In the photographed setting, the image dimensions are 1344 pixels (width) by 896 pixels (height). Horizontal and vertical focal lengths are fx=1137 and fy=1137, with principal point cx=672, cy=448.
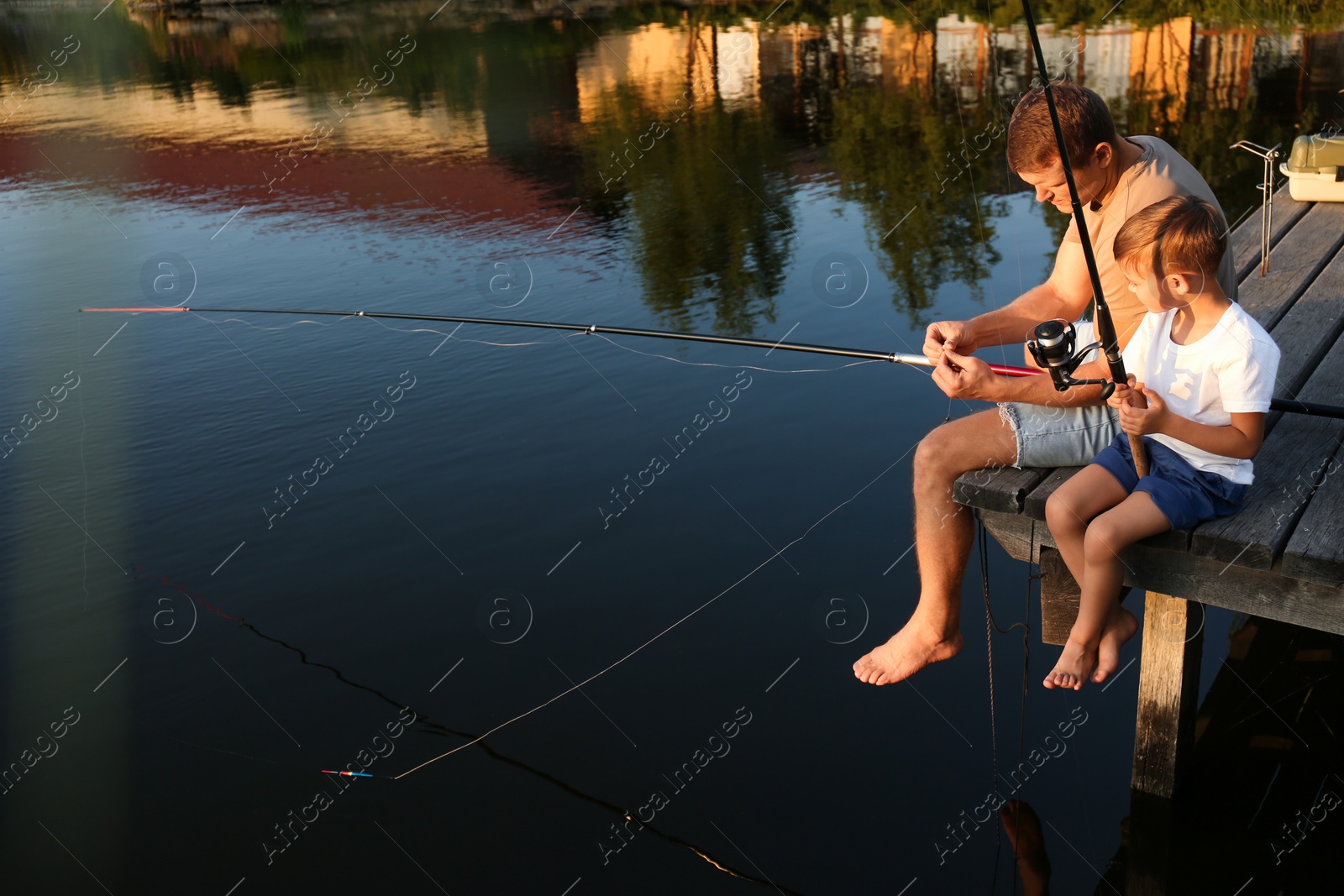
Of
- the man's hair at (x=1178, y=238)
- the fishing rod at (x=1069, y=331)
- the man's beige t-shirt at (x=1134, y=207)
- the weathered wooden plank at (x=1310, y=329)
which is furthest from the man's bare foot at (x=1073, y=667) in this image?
the weathered wooden plank at (x=1310, y=329)

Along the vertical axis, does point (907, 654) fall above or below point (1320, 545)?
below

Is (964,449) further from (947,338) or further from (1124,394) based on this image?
(1124,394)

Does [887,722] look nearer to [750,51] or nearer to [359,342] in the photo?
[359,342]

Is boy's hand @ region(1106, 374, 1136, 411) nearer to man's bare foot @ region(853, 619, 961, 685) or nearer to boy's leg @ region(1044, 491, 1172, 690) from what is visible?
boy's leg @ region(1044, 491, 1172, 690)

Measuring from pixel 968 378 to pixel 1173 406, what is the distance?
0.39 meters

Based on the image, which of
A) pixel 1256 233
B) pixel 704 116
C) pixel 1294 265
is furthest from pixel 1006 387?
pixel 704 116

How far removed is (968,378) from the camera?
2297 millimetres

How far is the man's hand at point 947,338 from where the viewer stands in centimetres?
238

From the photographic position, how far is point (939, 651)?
254cm

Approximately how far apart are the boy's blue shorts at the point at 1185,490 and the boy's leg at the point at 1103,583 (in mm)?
19

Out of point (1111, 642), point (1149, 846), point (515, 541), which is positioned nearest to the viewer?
point (1111, 642)

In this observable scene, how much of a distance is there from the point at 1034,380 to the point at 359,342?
16.5 ft

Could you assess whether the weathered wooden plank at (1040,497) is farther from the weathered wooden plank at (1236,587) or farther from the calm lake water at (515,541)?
the calm lake water at (515,541)

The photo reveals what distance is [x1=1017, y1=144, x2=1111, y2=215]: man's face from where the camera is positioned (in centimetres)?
228
